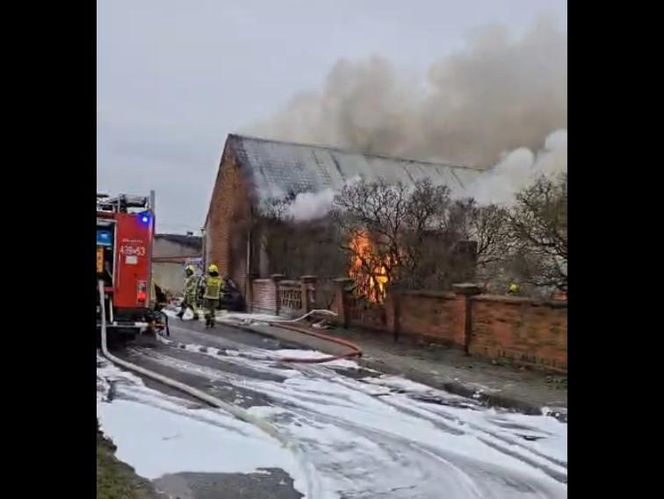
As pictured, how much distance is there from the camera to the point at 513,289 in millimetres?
1935

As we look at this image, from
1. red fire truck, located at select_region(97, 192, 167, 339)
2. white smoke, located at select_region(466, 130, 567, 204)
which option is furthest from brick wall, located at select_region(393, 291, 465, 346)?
red fire truck, located at select_region(97, 192, 167, 339)

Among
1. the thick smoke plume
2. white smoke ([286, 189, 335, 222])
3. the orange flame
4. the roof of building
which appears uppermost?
the thick smoke plume

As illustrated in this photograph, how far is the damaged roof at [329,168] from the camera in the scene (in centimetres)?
196

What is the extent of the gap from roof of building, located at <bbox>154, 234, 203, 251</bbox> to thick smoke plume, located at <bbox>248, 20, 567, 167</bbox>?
15.7 inches

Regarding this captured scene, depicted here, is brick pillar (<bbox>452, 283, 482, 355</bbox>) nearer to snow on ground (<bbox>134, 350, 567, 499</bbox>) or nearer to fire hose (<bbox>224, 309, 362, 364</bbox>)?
snow on ground (<bbox>134, 350, 567, 499</bbox>)

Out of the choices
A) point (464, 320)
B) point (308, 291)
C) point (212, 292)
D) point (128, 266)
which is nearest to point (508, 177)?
point (464, 320)

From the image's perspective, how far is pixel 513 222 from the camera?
1.91 m

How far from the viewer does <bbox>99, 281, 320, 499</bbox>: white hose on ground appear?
1.72 metres

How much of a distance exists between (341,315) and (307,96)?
2.31ft

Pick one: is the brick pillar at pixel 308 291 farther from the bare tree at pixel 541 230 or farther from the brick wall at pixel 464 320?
the bare tree at pixel 541 230
